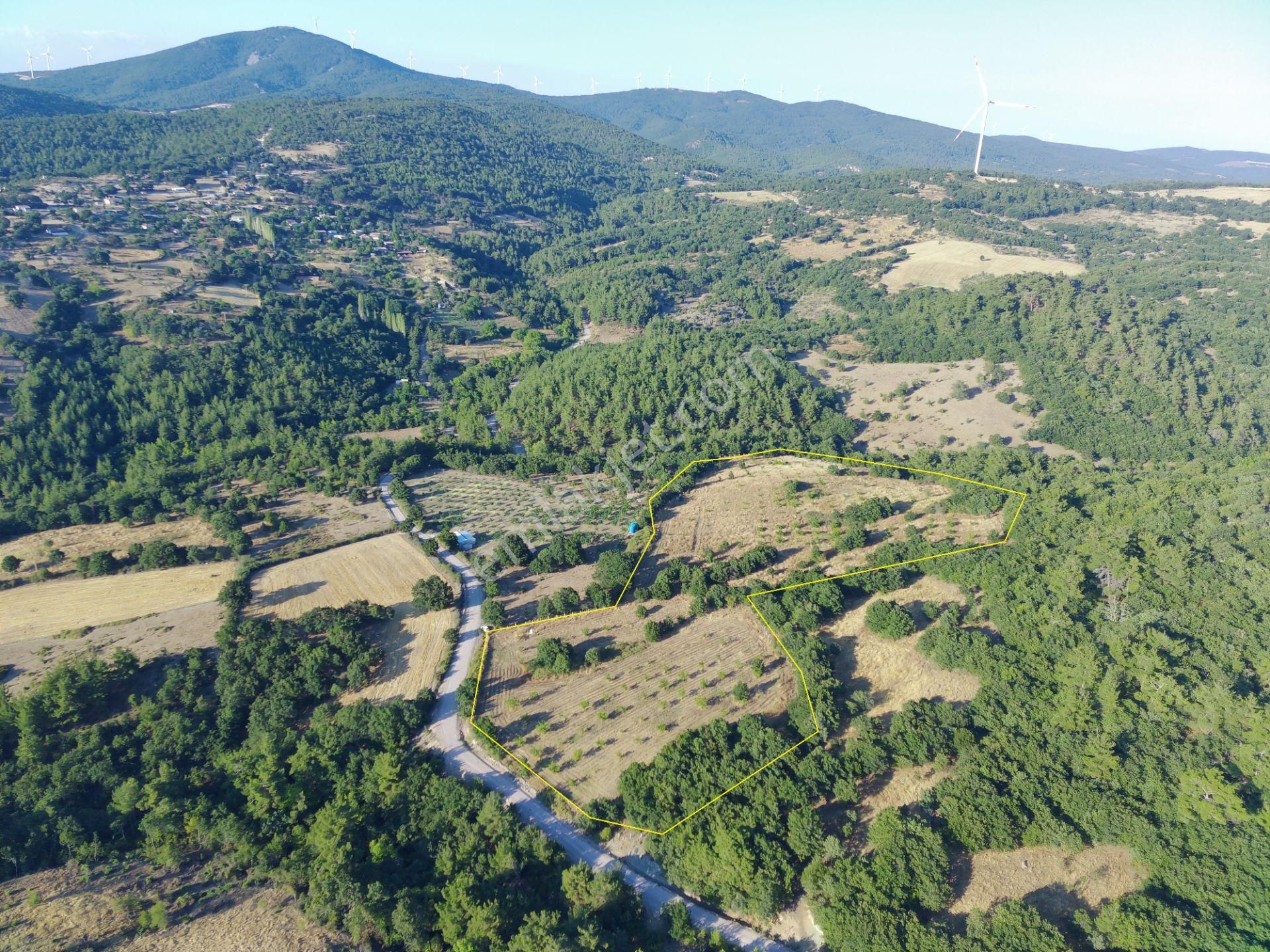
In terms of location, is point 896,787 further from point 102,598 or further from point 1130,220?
point 1130,220

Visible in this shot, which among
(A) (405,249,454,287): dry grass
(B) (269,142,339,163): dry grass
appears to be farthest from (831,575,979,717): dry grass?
(B) (269,142,339,163): dry grass

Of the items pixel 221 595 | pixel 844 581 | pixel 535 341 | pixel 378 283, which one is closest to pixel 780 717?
pixel 844 581

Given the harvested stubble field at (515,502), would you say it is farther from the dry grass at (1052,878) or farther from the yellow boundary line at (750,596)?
the dry grass at (1052,878)

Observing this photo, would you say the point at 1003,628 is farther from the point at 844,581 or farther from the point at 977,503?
the point at 977,503

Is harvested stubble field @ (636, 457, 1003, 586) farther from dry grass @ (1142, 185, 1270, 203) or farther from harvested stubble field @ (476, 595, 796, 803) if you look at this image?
dry grass @ (1142, 185, 1270, 203)

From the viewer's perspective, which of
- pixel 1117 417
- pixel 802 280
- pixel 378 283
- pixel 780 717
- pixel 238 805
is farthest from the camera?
pixel 802 280

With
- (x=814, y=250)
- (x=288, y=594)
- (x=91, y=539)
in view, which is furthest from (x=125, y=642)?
(x=814, y=250)

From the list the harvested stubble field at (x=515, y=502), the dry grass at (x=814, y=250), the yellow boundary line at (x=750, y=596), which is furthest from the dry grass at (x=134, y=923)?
the dry grass at (x=814, y=250)
